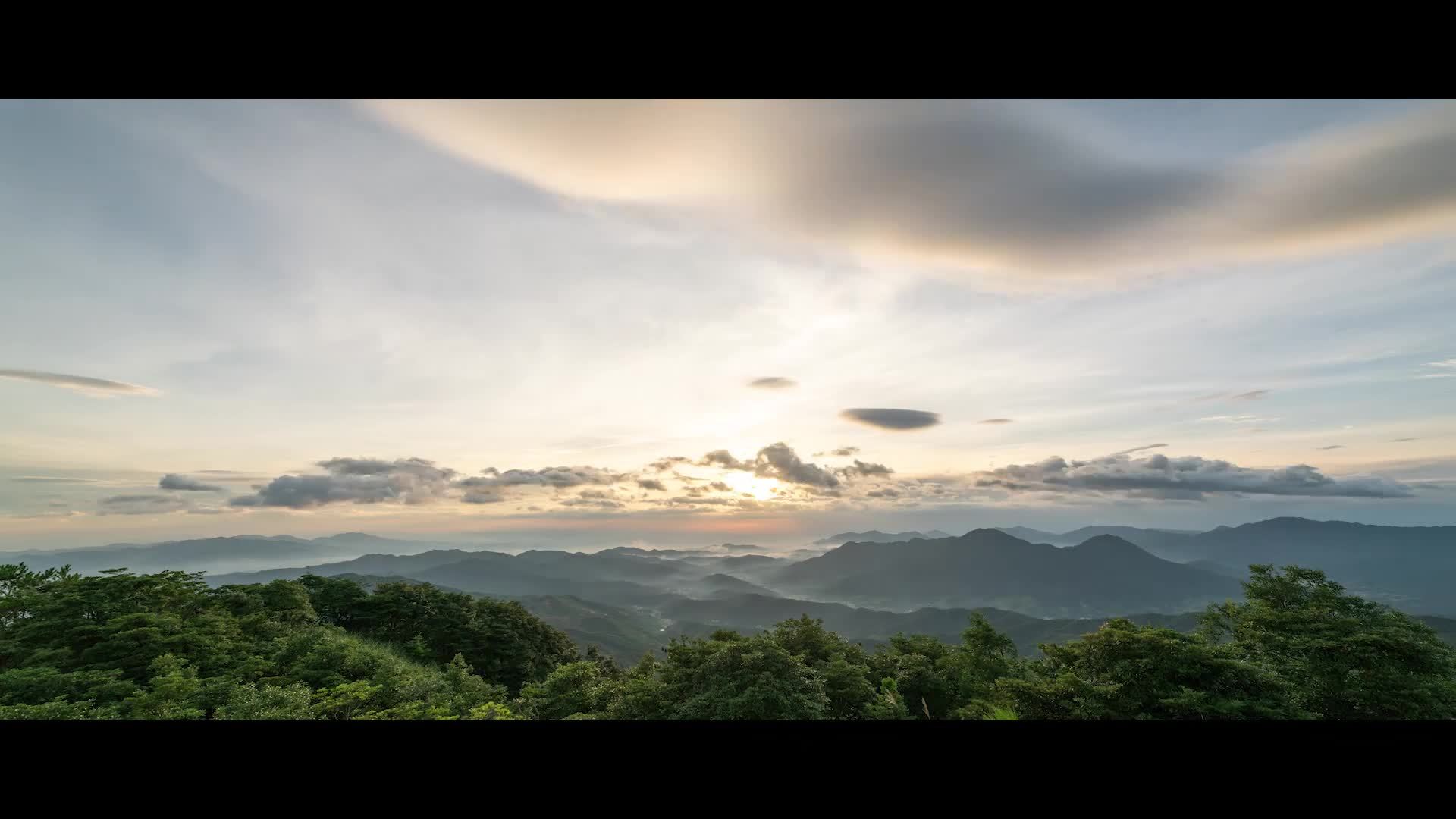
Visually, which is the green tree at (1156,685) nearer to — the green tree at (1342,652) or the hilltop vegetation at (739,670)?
the hilltop vegetation at (739,670)

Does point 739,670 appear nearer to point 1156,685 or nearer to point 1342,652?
point 1156,685

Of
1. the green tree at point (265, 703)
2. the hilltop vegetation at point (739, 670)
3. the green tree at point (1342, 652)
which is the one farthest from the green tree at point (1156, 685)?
the green tree at point (265, 703)

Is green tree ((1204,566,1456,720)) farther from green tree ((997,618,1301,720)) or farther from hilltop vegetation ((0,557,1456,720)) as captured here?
green tree ((997,618,1301,720))

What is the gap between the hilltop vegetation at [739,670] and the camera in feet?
27.4

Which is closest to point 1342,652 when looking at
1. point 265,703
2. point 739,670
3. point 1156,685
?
point 1156,685

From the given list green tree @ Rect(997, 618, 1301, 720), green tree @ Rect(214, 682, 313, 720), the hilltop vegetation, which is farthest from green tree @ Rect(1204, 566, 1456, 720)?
green tree @ Rect(214, 682, 313, 720)

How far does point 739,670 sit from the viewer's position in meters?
9.12

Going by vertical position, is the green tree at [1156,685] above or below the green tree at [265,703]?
above

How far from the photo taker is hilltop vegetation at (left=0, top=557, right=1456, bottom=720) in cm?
834

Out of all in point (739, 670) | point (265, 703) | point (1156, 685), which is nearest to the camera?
point (265, 703)
